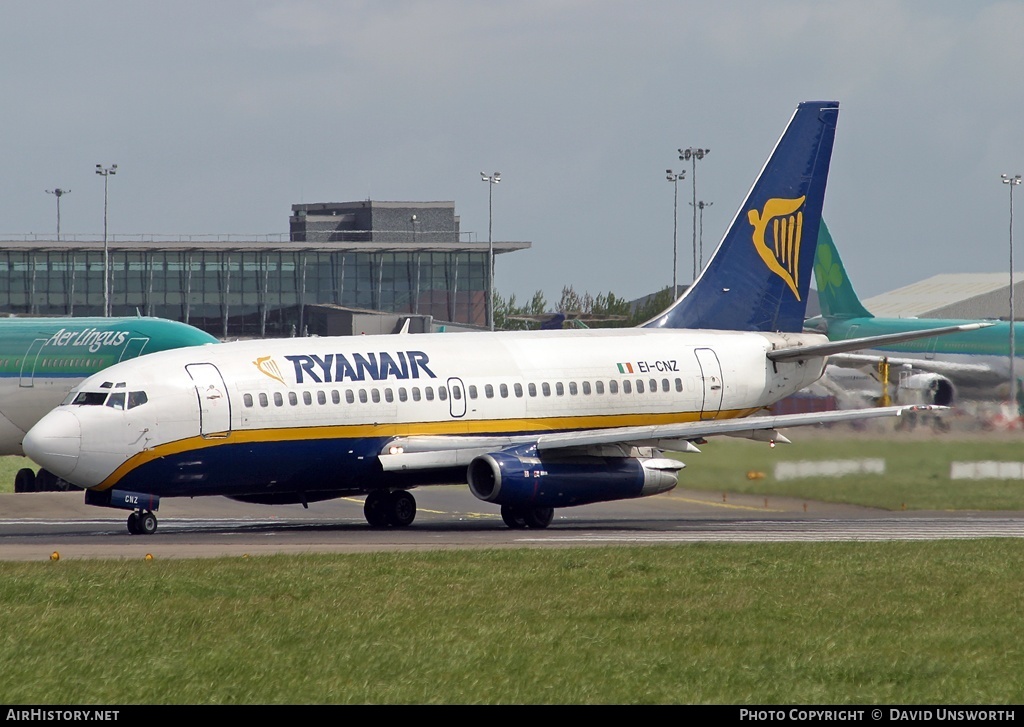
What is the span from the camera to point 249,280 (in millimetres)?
129250

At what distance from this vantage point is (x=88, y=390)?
33.0 metres

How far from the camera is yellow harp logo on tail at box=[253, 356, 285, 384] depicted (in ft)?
112

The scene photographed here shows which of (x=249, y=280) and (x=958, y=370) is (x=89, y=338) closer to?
(x=958, y=370)

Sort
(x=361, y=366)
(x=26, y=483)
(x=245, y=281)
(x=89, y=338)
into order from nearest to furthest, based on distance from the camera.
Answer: (x=361, y=366) → (x=89, y=338) → (x=26, y=483) → (x=245, y=281)

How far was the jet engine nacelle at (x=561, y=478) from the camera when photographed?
3431cm

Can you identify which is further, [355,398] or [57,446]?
[355,398]

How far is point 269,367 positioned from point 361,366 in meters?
2.16

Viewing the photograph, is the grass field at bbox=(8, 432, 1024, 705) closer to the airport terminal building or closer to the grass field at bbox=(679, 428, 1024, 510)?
the grass field at bbox=(679, 428, 1024, 510)

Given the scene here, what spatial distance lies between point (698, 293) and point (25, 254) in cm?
9376

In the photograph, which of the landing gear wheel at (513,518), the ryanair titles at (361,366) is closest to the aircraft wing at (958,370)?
the landing gear wheel at (513,518)

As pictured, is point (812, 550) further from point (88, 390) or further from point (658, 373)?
point (88, 390)

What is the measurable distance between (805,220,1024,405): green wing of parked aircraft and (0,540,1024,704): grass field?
33215mm

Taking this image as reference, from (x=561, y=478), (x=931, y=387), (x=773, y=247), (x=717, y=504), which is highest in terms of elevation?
(x=773, y=247)

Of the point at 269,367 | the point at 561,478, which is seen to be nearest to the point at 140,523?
the point at 269,367
